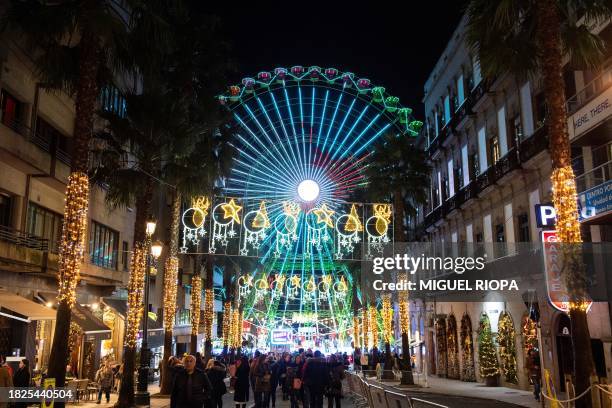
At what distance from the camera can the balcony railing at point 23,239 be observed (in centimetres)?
2203

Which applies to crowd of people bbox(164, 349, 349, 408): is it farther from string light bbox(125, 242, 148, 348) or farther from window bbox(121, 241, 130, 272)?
window bbox(121, 241, 130, 272)

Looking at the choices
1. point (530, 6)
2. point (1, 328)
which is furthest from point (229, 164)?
point (530, 6)

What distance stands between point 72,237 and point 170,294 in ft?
44.2

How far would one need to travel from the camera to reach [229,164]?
34.2m

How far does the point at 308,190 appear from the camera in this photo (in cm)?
4397

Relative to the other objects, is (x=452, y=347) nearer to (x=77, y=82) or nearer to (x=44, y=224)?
(x=44, y=224)

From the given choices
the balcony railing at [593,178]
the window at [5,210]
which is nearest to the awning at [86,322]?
the window at [5,210]

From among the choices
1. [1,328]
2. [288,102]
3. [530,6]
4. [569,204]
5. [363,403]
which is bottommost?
[363,403]

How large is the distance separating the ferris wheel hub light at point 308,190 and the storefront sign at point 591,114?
71.1 ft

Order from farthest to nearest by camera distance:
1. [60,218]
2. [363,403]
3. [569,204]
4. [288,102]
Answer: [288,102] → [60,218] → [363,403] → [569,204]

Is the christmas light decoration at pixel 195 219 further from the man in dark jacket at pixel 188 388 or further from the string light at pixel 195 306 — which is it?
the man in dark jacket at pixel 188 388

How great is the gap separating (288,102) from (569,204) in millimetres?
35133

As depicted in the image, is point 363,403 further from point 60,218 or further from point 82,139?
point 60,218

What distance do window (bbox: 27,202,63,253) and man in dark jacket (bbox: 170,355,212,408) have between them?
15.5 metres
